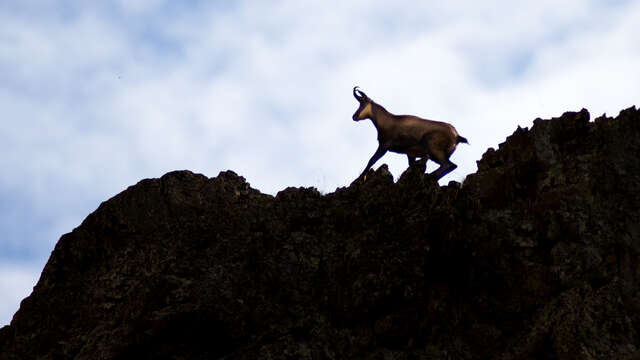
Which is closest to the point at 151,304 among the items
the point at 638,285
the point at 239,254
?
the point at 239,254

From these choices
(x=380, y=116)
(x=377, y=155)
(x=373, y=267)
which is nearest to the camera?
(x=373, y=267)

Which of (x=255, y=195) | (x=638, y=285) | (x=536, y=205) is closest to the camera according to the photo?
(x=638, y=285)

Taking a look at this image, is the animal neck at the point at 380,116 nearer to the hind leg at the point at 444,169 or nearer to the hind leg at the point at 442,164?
the hind leg at the point at 442,164

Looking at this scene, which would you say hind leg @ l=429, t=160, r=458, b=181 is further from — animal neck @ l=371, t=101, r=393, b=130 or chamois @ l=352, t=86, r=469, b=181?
animal neck @ l=371, t=101, r=393, b=130

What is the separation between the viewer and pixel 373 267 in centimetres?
924

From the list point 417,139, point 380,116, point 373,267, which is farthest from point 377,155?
point 373,267

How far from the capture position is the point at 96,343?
29.5ft

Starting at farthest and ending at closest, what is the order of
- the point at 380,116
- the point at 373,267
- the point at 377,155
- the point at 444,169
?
the point at 380,116, the point at 377,155, the point at 444,169, the point at 373,267

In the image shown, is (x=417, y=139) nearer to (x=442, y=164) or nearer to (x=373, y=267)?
(x=442, y=164)

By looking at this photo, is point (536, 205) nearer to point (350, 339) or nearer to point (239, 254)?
point (350, 339)

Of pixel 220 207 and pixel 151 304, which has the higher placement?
pixel 220 207

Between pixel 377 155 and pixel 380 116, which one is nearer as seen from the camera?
pixel 377 155

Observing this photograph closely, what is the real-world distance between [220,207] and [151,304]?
1.58m

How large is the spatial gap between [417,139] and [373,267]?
4.69 meters
